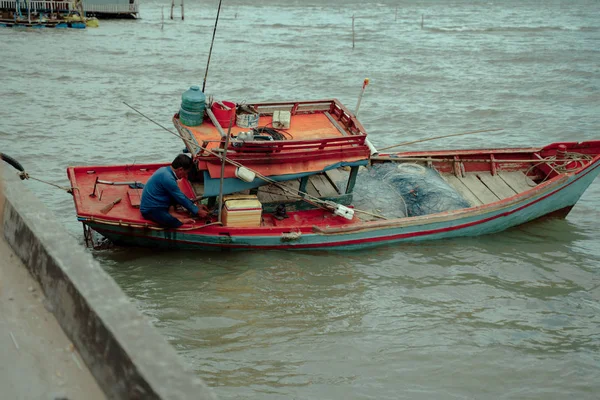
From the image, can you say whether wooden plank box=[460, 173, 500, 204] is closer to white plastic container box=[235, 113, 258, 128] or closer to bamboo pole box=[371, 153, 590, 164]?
bamboo pole box=[371, 153, 590, 164]

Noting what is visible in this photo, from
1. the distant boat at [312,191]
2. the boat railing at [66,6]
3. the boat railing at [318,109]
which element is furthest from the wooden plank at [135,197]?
the boat railing at [66,6]

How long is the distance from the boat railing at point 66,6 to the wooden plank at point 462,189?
33.7m

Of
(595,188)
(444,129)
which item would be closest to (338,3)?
(444,129)

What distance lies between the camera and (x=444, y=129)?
18250 mm

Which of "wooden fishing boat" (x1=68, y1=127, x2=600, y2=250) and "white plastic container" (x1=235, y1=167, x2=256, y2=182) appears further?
"wooden fishing boat" (x1=68, y1=127, x2=600, y2=250)

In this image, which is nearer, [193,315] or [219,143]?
[193,315]

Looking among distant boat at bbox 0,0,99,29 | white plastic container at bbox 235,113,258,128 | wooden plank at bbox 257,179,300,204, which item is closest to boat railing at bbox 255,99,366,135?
white plastic container at bbox 235,113,258,128

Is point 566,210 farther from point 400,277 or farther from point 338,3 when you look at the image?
point 338,3

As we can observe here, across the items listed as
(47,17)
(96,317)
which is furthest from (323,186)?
(47,17)

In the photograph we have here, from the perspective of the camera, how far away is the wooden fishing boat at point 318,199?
8.57 meters

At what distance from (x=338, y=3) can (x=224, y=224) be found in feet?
177

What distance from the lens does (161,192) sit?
8.18 metres

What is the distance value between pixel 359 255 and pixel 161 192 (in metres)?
3.23

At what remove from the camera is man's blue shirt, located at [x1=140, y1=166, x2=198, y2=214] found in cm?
812
